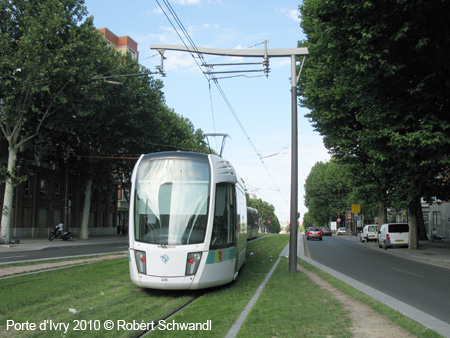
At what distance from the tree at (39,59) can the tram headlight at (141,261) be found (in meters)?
18.2

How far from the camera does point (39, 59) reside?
78.1 ft

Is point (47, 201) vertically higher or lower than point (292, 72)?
lower

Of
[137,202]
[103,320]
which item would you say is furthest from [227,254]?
[103,320]

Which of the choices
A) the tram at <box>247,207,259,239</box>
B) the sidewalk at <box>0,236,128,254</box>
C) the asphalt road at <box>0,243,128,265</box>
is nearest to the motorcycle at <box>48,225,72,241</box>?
the sidewalk at <box>0,236,128,254</box>

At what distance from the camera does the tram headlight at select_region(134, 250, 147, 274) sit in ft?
27.6

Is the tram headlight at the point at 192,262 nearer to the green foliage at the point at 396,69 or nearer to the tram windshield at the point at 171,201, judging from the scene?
the tram windshield at the point at 171,201

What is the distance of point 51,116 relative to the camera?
28656 millimetres

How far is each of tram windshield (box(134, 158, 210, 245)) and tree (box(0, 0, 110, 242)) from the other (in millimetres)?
17325

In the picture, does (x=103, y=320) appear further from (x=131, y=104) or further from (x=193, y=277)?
(x=131, y=104)

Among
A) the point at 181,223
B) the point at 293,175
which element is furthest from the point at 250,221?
the point at 181,223

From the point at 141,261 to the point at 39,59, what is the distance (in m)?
19.5

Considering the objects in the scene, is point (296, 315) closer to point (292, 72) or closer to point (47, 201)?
point (292, 72)

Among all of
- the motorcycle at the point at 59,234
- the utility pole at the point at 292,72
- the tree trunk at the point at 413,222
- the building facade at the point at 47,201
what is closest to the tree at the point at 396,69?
the utility pole at the point at 292,72

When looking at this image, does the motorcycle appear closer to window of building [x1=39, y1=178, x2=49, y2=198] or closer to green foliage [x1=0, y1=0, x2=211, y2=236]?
green foliage [x1=0, y1=0, x2=211, y2=236]
